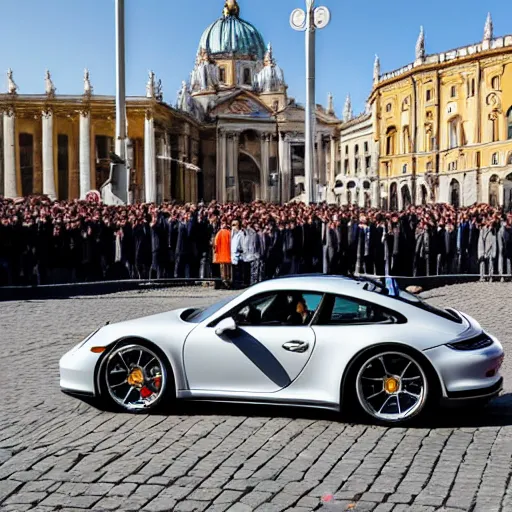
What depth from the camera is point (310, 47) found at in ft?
93.9

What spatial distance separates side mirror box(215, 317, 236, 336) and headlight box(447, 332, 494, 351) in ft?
6.09

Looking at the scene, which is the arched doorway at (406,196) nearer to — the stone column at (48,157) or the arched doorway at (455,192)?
the arched doorway at (455,192)

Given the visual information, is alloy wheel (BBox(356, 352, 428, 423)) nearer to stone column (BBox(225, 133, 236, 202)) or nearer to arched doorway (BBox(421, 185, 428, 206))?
arched doorway (BBox(421, 185, 428, 206))

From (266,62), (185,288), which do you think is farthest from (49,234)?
(266,62)

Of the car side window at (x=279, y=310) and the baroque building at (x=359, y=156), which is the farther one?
the baroque building at (x=359, y=156)

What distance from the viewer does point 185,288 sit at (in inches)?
797

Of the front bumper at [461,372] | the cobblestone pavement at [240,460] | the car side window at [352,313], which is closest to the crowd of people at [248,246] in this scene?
the cobblestone pavement at [240,460]

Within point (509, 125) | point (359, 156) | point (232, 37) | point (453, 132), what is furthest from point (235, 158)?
point (509, 125)

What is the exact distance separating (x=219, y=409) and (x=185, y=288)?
1248cm

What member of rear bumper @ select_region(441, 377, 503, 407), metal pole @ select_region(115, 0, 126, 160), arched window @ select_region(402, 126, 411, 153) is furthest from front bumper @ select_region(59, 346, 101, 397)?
arched window @ select_region(402, 126, 411, 153)

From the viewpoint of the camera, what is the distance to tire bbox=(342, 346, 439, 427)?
717 centimetres

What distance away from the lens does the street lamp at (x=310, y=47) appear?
92.0 ft

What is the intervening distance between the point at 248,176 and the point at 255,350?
97.9 m

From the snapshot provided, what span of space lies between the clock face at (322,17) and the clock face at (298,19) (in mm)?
531
